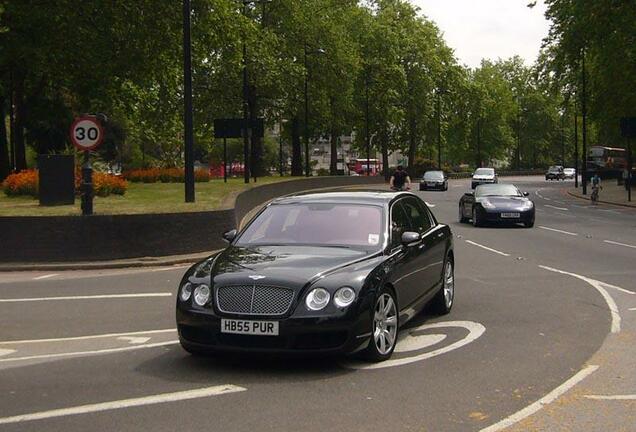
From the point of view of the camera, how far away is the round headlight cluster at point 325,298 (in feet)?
20.1

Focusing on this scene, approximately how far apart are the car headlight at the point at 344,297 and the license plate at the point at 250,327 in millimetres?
523

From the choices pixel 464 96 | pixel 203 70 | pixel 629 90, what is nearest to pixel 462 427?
pixel 629 90

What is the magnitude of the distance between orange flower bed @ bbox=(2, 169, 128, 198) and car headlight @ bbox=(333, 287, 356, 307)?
1740cm

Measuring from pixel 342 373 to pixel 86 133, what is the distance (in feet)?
34.6

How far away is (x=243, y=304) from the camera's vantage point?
620 centimetres

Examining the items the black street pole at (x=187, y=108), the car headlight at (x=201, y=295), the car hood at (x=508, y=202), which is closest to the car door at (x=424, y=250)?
the car headlight at (x=201, y=295)

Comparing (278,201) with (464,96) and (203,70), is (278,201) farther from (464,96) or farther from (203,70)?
(464,96)

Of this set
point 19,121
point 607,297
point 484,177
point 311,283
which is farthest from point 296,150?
point 311,283

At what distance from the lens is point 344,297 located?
6.21m

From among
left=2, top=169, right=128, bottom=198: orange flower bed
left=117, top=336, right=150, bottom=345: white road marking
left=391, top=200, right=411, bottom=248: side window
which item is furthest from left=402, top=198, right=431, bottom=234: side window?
left=2, top=169, right=128, bottom=198: orange flower bed

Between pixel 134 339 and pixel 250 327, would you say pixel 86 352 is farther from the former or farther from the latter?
pixel 250 327

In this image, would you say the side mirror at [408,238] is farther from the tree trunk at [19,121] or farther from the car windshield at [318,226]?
the tree trunk at [19,121]

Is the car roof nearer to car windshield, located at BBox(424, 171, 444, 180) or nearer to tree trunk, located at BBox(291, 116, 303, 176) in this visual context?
car windshield, located at BBox(424, 171, 444, 180)

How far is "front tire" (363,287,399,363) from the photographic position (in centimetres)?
652
